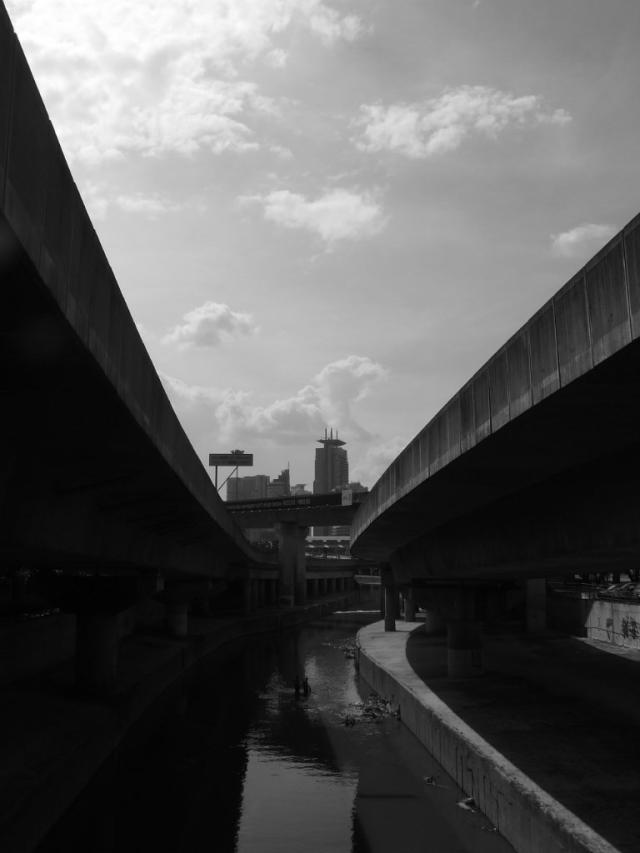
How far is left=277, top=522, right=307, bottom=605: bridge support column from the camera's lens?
105 m

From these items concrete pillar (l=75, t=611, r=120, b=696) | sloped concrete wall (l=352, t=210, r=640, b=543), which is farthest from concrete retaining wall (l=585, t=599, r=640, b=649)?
sloped concrete wall (l=352, t=210, r=640, b=543)

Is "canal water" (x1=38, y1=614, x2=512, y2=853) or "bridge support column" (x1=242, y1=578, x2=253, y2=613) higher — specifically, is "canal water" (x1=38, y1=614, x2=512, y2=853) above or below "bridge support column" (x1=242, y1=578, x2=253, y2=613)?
below

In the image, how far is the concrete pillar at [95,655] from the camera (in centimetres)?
3322

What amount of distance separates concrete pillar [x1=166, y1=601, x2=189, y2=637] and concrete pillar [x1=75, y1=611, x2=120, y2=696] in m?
28.4

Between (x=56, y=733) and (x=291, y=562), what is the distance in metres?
79.7

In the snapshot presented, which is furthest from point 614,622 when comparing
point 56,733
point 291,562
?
point 291,562

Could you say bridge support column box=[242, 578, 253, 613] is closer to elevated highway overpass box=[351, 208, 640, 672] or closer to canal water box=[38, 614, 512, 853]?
canal water box=[38, 614, 512, 853]

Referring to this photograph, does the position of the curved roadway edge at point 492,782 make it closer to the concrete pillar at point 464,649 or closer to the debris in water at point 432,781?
the debris in water at point 432,781

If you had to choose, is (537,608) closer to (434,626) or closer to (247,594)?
(434,626)

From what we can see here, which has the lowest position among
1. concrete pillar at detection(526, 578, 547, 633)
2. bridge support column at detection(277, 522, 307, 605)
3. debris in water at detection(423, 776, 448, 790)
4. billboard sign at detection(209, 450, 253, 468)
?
debris in water at detection(423, 776, 448, 790)

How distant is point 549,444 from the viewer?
48.7ft

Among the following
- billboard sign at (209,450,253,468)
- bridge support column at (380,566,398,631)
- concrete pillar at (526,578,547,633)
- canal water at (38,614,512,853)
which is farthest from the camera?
billboard sign at (209,450,253,468)

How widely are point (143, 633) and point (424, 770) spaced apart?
39498mm

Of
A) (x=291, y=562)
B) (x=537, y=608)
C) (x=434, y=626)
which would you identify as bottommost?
(x=434, y=626)
